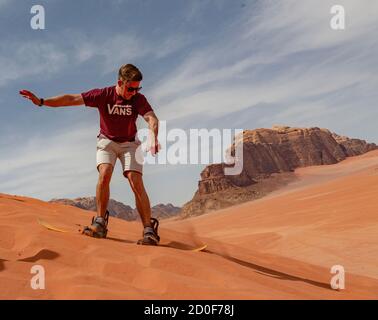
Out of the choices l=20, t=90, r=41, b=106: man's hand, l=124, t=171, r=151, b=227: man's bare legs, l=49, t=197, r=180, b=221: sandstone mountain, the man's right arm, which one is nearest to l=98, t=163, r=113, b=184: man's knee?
l=124, t=171, r=151, b=227: man's bare legs

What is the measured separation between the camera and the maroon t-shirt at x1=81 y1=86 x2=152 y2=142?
4.40 metres

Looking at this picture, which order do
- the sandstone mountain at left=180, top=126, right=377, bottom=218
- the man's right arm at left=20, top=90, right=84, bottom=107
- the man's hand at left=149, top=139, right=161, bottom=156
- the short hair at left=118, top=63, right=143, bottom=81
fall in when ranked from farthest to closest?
1. the sandstone mountain at left=180, top=126, right=377, bottom=218
2. the short hair at left=118, top=63, right=143, bottom=81
3. the man's right arm at left=20, top=90, right=84, bottom=107
4. the man's hand at left=149, top=139, right=161, bottom=156

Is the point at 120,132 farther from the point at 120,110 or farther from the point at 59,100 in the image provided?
the point at 59,100

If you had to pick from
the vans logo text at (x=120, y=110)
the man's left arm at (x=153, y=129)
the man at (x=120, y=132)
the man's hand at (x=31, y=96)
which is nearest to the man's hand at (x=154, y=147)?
the man's left arm at (x=153, y=129)

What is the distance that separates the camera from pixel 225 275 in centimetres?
333

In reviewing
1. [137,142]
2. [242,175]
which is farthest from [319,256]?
[242,175]

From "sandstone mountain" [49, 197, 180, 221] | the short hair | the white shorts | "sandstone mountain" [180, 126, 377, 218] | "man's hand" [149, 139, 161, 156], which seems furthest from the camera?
"sandstone mountain" [49, 197, 180, 221]

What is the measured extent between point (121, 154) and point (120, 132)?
0.21m

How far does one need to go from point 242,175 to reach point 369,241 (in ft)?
189

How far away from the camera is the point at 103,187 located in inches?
170

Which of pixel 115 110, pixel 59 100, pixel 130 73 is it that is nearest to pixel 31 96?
pixel 59 100

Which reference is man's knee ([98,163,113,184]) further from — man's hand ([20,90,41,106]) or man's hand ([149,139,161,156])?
man's hand ([20,90,41,106])

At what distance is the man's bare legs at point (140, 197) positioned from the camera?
4352 millimetres
